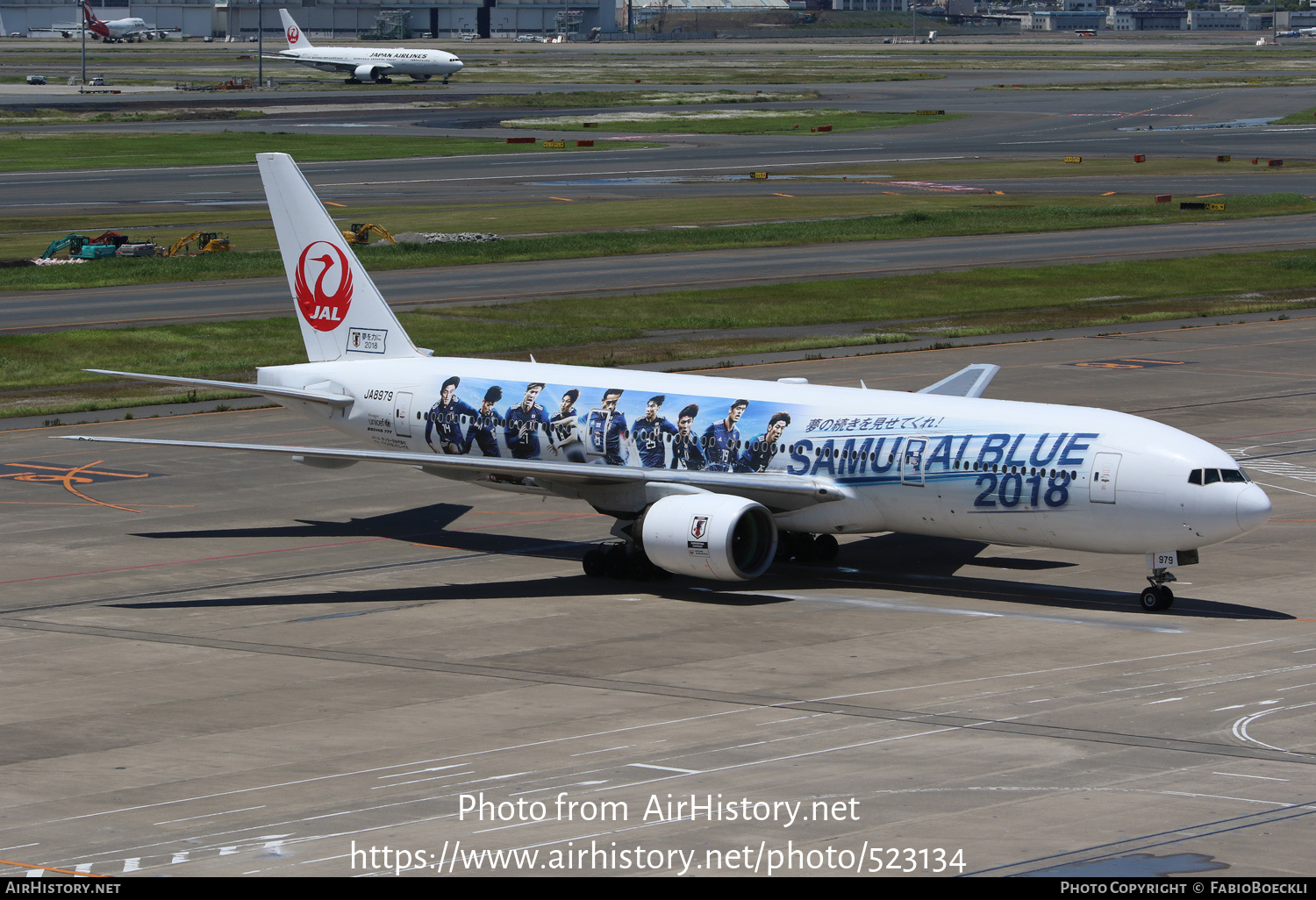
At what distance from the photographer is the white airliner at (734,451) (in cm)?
3309

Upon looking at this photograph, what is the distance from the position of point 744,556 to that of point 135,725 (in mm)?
13428

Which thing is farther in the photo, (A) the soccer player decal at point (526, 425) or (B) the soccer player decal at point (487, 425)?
(B) the soccer player decal at point (487, 425)

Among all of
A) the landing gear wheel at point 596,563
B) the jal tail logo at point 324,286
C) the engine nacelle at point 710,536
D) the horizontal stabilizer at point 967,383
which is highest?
the jal tail logo at point 324,286

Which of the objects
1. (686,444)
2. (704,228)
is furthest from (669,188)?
(686,444)

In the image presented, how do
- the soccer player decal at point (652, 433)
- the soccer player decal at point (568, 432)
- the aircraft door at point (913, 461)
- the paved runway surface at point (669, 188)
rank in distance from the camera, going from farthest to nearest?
1. the paved runway surface at point (669, 188)
2. the soccer player decal at point (568, 432)
3. the soccer player decal at point (652, 433)
4. the aircraft door at point (913, 461)

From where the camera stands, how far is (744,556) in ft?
116

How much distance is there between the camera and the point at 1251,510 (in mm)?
32031

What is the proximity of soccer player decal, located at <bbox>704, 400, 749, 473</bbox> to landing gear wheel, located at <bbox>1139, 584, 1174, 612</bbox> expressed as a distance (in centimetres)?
924

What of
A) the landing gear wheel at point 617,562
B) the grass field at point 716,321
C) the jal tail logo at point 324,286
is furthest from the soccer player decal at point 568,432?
the grass field at point 716,321

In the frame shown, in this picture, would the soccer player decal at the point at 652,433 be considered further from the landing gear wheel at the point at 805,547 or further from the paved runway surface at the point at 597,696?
the landing gear wheel at the point at 805,547

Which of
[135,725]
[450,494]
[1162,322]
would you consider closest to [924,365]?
[1162,322]

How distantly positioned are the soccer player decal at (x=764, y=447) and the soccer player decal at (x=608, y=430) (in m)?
2.97

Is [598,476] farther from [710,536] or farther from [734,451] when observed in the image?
[710,536]

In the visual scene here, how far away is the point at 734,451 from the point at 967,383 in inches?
357
